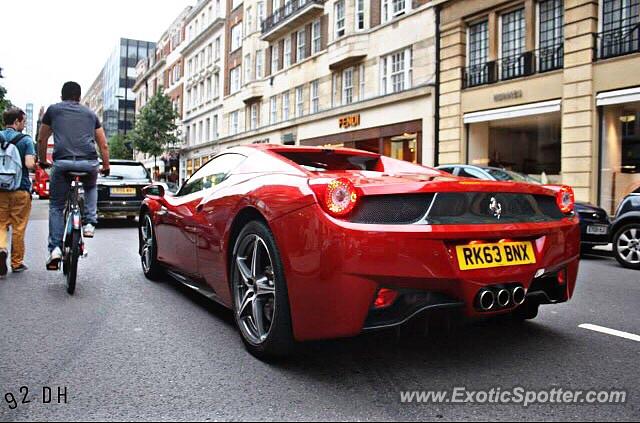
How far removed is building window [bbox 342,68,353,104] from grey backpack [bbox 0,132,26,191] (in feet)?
67.0

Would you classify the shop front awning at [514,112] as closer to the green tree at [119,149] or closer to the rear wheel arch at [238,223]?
the rear wheel arch at [238,223]

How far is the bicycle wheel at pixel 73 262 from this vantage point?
16.4 ft

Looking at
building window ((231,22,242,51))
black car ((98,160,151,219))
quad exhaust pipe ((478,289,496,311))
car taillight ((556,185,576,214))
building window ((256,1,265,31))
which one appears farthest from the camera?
building window ((231,22,242,51))

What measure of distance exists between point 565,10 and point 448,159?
6035 millimetres

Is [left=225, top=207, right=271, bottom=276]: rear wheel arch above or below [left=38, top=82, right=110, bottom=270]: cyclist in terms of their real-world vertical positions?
below

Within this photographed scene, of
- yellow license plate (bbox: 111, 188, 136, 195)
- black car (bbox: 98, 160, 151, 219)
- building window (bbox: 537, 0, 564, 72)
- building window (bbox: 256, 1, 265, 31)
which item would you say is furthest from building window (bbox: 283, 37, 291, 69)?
yellow license plate (bbox: 111, 188, 136, 195)

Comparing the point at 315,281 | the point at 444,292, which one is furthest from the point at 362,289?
the point at 444,292

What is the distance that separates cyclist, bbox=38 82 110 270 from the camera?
544cm

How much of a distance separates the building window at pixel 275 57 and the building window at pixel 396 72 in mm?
11301

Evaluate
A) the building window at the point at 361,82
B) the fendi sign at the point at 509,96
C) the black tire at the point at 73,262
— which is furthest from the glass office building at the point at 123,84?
the black tire at the point at 73,262

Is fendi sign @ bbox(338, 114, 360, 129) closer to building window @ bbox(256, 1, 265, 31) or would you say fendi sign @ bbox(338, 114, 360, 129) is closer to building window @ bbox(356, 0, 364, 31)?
building window @ bbox(356, 0, 364, 31)

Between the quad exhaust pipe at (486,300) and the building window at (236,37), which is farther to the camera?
the building window at (236,37)

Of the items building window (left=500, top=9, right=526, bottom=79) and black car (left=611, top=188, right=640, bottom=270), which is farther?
building window (left=500, top=9, right=526, bottom=79)

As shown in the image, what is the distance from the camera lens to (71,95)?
560cm
